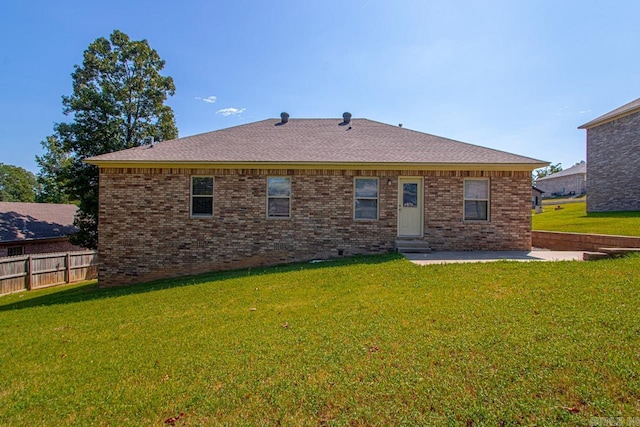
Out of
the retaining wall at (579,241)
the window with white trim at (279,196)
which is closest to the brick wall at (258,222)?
the window with white trim at (279,196)

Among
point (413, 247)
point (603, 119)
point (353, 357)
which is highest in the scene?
point (603, 119)

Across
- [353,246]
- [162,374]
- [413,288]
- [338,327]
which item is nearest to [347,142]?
[353,246]

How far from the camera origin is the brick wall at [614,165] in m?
18.4

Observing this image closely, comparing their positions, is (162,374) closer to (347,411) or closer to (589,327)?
(347,411)

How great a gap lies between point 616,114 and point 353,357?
25.6m

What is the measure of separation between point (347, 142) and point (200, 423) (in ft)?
32.5

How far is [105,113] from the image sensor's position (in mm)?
17047

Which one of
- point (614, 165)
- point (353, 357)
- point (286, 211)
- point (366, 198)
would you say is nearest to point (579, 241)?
point (366, 198)

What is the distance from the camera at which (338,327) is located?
4.17m

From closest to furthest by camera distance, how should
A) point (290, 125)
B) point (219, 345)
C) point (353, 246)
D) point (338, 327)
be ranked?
point (219, 345) < point (338, 327) < point (353, 246) < point (290, 125)

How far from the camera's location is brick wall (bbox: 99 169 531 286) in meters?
9.66

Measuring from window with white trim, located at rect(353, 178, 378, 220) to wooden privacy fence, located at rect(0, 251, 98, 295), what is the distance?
14.6 metres

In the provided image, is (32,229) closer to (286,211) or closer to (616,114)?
(286,211)

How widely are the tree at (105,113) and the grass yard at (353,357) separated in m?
12.5
